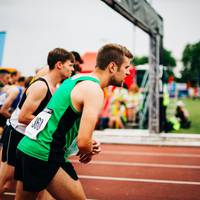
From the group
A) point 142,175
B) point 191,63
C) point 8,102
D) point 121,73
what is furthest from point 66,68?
point 191,63

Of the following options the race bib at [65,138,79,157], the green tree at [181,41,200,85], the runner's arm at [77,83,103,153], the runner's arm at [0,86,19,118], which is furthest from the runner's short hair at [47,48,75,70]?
the green tree at [181,41,200,85]

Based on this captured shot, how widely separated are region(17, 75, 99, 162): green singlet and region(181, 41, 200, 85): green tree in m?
90.9

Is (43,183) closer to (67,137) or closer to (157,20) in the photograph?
(67,137)

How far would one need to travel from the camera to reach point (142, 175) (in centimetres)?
654

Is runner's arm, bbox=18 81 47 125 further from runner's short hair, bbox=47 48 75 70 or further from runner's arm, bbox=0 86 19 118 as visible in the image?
runner's arm, bbox=0 86 19 118

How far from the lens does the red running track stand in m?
5.14

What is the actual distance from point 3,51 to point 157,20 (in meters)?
5.26

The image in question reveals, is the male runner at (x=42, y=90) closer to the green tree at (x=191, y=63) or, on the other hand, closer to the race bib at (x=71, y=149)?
the race bib at (x=71, y=149)

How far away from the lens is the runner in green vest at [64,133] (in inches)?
88.4

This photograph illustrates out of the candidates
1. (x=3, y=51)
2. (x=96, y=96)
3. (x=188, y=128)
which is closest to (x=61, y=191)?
(x=96, y=96)

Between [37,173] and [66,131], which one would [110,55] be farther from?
[37,173]

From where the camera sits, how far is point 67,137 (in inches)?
93.9

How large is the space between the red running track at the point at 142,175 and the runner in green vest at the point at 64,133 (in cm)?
265

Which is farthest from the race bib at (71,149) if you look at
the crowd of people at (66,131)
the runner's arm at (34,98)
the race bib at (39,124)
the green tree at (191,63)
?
the green tree at (191,63)
